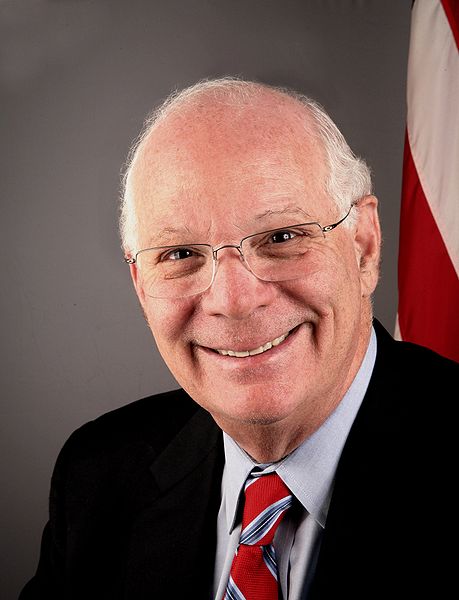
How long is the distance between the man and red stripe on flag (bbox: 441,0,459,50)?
1.07 m

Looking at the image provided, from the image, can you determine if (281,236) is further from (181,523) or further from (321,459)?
(181,523)

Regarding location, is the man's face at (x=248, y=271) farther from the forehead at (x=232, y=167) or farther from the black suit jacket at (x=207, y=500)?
the black suit jacket at (x=207, y=500)

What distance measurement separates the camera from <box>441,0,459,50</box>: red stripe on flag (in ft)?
7.97

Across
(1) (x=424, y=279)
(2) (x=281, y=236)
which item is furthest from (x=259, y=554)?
(1) (x=424, y=279)

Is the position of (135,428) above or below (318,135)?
→ below

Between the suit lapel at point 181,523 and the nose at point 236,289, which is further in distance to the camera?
the suit lapel at point 181,523

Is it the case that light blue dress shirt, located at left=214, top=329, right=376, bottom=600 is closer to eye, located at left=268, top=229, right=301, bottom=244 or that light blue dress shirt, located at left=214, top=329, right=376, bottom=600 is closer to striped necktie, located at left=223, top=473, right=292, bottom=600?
striped necktie, located at left=223, top=473, right=292, bottom=600

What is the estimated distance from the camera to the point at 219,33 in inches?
118

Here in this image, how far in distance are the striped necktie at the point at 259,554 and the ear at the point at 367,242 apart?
1.39 ft

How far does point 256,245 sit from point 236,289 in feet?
0.28

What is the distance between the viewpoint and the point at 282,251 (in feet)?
4.73

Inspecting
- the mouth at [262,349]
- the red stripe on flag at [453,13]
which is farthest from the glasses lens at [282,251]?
the red stripe on flag at [453,13]

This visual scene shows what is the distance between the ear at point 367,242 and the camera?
157cm

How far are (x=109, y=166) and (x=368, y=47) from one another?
1054 millimetres
